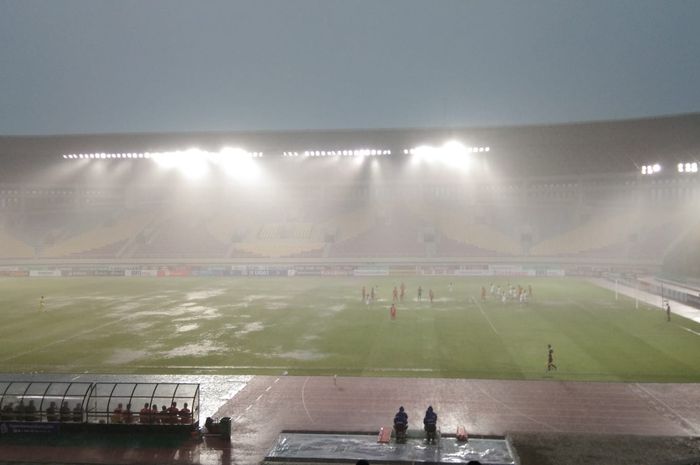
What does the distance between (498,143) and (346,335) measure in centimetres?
3783

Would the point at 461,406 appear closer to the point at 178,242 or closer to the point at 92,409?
the point at 92,409

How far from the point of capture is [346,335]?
28.2 metres

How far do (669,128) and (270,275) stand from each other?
140 feet

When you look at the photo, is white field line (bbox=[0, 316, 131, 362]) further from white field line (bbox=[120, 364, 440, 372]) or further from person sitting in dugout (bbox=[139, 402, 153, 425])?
person sitting in dugout (bbox=[139, 402, 153, 425])

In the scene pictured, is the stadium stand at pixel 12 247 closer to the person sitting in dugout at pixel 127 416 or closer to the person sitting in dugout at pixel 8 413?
the person sitting in dugout at pixel 8 413

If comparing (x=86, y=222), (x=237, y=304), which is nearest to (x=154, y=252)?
(x=86, y=222)

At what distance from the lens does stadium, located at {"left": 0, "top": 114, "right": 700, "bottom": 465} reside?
1706 centimetres

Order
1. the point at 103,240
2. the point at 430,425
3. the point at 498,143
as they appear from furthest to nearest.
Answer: the point at 103,240, the point at 498,143, the point at 430,425

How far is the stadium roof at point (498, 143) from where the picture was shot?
5262 centimetres

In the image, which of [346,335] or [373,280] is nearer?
[346,335]

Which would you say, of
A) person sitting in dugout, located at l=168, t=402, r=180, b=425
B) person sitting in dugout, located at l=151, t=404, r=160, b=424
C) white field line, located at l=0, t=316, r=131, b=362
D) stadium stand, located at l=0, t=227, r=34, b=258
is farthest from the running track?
stadium stand, located at l=0, t=227, r=34, b=258

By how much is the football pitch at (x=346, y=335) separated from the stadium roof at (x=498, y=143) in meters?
16.8

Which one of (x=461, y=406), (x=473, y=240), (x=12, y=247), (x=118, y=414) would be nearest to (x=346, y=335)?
(x=461, y=406)

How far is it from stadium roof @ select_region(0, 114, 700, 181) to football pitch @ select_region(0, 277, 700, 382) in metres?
16.8
